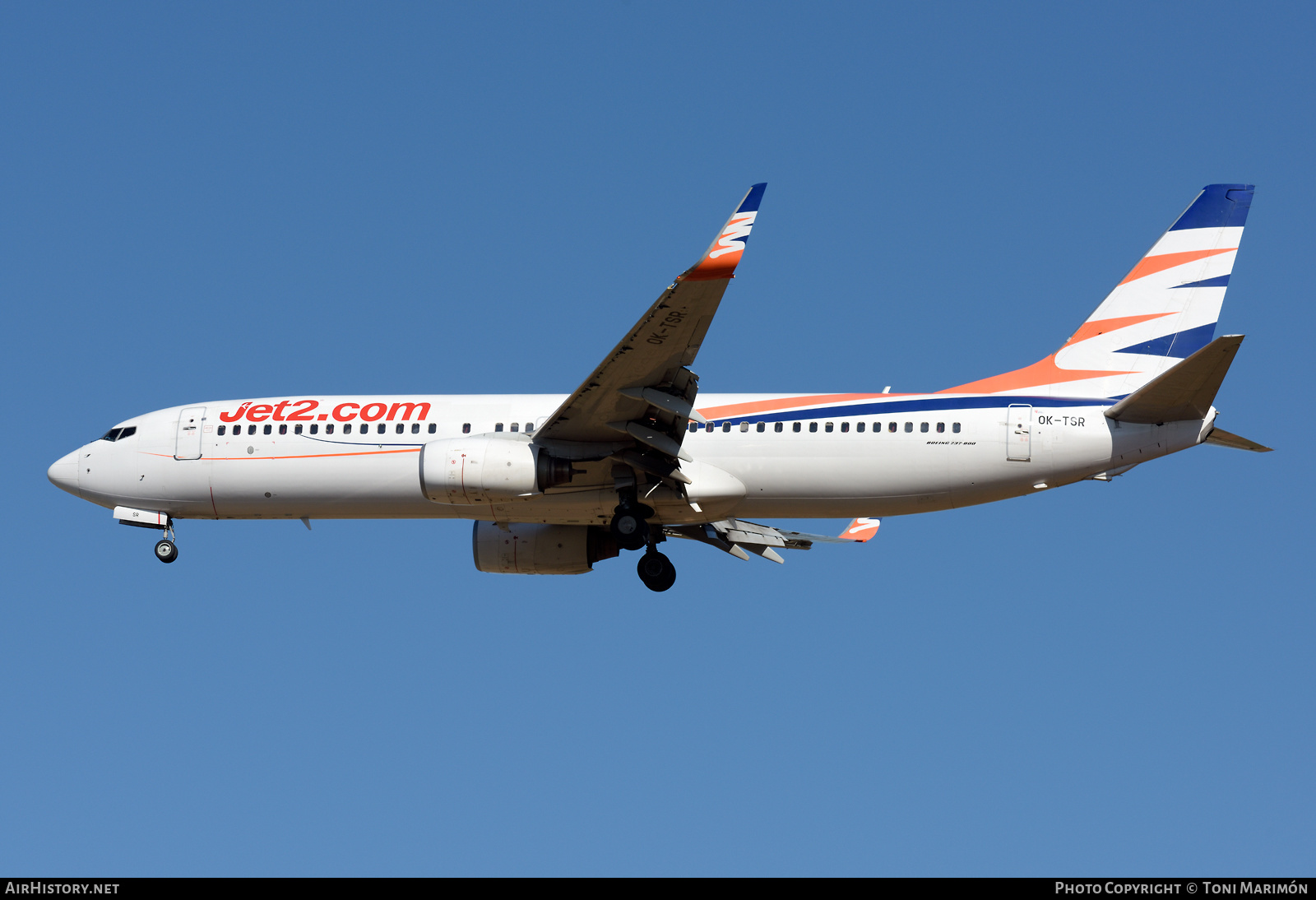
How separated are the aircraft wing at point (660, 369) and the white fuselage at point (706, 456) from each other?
1006 mm

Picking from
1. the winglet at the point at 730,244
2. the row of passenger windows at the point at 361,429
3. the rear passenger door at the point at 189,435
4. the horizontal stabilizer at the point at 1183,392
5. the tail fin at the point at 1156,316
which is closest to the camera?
the winglet at the point at 730,244

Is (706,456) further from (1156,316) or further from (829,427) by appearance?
(1156,316)

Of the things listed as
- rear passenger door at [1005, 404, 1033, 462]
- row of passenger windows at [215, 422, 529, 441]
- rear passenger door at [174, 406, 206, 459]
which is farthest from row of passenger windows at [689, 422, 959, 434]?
rear passenger door at [174, 406, 206, 459]

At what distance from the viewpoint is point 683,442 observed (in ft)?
88.4

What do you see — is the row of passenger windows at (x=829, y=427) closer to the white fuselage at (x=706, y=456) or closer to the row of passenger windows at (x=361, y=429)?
the white fuselage at (x=706, y=456)

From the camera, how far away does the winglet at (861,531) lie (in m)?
31.2

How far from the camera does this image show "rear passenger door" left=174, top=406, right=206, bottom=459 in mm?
28891

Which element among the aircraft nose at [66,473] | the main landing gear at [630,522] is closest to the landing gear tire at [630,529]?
the main landing gear at [630,522]

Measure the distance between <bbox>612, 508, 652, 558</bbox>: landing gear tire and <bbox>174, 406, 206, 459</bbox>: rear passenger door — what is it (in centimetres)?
867

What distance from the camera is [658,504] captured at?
2702 centimetres

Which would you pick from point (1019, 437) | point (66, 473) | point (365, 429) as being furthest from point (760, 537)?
point (66, 473)

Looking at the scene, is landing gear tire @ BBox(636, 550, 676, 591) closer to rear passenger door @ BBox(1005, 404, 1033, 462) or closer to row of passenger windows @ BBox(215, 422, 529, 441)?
row of passenger windows @ BBox(215, 422, 529, 441)

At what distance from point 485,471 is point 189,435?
7138 millimetres
